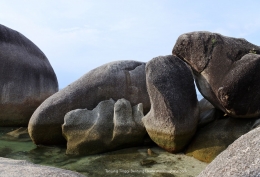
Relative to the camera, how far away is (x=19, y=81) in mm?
6715

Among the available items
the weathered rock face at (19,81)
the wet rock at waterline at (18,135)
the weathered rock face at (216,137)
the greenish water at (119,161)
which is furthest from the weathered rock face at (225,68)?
the weathered rock face at (19,81)

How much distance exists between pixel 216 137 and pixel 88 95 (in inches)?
91.5

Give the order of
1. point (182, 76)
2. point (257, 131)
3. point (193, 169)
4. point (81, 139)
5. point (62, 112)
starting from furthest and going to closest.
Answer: point (62, 112) < point (81, 139) < point (182, 76) < point (193, 169) < point (257, 131)

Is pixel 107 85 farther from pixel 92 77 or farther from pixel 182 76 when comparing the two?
pixel 182 76

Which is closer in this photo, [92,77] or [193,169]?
[193,169]

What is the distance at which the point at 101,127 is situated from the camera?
440cm

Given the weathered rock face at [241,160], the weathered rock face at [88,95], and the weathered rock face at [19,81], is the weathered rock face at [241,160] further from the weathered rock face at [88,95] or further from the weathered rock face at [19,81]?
the weathered rock face at [19,81]

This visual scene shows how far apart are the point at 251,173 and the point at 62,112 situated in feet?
12.8

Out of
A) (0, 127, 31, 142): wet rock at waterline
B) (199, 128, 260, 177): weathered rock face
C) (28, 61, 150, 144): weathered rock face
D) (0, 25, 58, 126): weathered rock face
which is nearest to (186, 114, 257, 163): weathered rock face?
(28, 61, 150, 144): weathered rock face

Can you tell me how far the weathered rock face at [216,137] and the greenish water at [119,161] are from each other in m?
0.14

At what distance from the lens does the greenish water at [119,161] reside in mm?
3443

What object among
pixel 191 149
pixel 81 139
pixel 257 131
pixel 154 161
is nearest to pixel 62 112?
pixel 81 139

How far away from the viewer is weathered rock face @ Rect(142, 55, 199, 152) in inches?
149

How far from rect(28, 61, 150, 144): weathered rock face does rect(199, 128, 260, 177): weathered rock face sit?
10.9 feet
